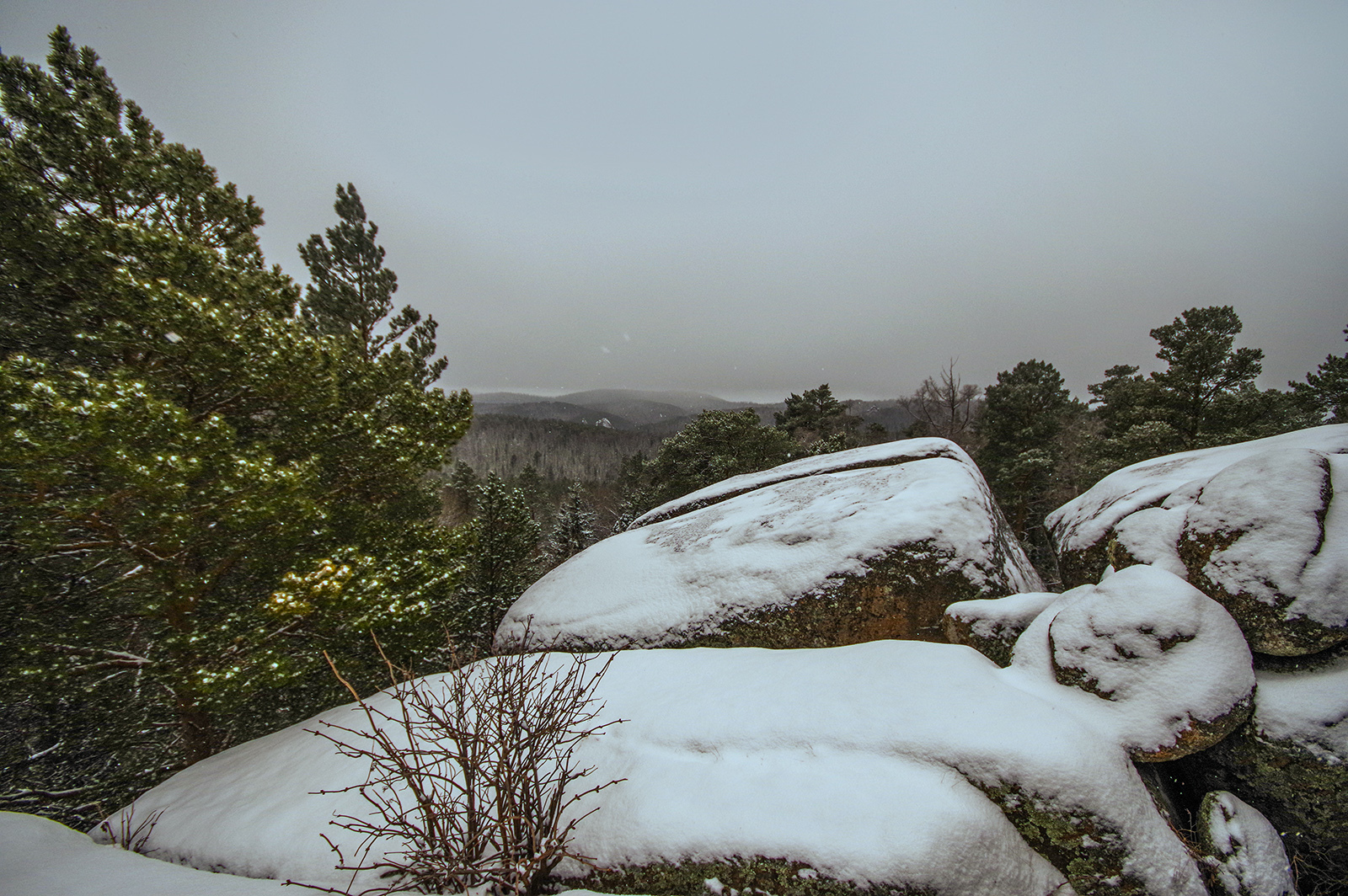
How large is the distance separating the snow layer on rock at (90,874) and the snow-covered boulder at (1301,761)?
790cm

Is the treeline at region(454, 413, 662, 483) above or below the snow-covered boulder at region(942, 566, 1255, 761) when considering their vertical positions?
above

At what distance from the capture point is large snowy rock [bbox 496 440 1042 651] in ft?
18.3

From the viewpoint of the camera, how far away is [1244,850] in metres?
3.24

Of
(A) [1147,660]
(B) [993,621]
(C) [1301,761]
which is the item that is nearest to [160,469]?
(B) [993,621]

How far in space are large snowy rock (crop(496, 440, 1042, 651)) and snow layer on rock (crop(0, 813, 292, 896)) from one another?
9.48 ft

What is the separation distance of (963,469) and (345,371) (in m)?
11.0

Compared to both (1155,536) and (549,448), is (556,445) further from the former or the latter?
(1155,536)

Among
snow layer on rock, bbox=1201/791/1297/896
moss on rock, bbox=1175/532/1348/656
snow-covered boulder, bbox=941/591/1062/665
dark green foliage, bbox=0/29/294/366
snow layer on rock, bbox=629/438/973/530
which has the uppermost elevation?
dark green foliage, bbox=0/29/294/366

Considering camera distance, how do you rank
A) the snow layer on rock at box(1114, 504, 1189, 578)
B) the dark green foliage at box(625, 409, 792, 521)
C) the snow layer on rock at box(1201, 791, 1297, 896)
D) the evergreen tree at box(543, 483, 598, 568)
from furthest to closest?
the evergreen tree at box(543, 483, 598, 568) < the dark green foliage at box(625, 409, 792, 521) < the snow layer on rock at box(1114, 504, 1189, 578) < the snow layer on rock at box(1201, 791, 1297, 896)

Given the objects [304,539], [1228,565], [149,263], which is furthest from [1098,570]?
[149,263]

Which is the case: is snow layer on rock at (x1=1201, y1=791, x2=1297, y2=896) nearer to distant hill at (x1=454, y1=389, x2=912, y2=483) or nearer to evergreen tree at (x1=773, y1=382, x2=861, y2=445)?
evergreen tree at (x1=773, y1=382, x2=861, y2=445)

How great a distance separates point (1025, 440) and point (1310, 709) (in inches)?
718

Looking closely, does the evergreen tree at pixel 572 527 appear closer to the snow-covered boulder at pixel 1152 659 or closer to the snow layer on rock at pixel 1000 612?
the snow layer on rock at pixel 1000 612

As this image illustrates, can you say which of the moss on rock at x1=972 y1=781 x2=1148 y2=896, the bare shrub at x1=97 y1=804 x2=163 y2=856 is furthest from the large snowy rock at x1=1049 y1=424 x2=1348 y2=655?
the bare shrub at x1=97 y1=804 x2=163 y2=856
